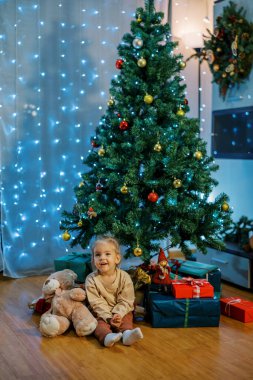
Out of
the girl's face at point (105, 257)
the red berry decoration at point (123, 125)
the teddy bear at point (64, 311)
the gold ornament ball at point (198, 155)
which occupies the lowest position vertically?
the teddy bear at point (64, 311)

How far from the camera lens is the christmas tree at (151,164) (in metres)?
3.24

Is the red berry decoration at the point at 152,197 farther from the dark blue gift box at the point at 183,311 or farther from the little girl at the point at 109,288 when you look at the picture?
the dark blue gift box at the point at 183,311

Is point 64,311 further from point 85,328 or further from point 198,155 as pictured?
point 198,155

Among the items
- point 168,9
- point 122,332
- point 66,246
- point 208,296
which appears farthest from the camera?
point 168,9

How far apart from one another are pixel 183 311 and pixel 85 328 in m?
0.60

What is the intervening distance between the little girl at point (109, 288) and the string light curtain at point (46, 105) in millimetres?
1282

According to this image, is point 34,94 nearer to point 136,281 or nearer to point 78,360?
point 136,281

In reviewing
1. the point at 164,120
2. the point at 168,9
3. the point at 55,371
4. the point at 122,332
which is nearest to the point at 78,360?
the point at 55,371

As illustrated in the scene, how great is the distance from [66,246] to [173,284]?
1.56 metres

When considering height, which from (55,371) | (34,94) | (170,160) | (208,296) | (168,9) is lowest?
(55,371)

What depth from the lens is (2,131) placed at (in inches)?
160

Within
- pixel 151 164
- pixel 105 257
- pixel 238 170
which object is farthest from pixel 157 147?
pixel 238 170

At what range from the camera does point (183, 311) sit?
9.69 ft

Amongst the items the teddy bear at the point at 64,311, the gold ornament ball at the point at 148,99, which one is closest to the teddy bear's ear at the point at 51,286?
the teddy bear at the point at 64,311
